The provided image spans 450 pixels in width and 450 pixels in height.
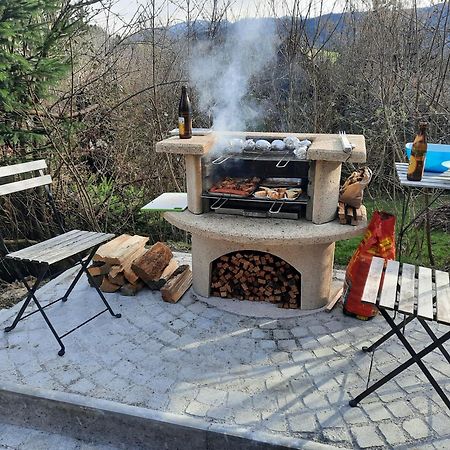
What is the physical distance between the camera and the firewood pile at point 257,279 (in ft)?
11.2

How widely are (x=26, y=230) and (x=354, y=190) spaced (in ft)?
12.7

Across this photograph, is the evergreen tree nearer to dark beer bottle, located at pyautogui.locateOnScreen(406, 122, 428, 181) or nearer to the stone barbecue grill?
the stone barbecue grill

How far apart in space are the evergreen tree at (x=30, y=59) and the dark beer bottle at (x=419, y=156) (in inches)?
134

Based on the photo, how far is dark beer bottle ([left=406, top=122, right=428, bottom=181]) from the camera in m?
2.79

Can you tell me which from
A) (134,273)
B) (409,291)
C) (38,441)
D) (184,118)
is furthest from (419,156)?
(38,441)

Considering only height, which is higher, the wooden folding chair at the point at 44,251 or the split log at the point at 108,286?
the wooden folding chair at the point at 44,251

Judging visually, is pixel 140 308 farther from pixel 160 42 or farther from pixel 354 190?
pixel 160 42

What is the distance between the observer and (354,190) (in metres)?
3.28

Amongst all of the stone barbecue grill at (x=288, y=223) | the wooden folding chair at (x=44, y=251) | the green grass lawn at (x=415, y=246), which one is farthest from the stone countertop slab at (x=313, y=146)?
the green grass lawn at (x=415, y=246)

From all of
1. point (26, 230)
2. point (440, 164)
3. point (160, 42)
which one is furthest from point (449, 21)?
point (26, 230)

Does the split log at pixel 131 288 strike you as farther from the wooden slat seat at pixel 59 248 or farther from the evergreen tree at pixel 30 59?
the evergreen tree at pixel 30 59

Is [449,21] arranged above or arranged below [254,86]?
above

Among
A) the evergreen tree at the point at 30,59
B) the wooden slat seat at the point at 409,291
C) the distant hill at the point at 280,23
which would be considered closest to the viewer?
the wooden slat seat at the point at 409,291

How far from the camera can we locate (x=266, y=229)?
3133mm
